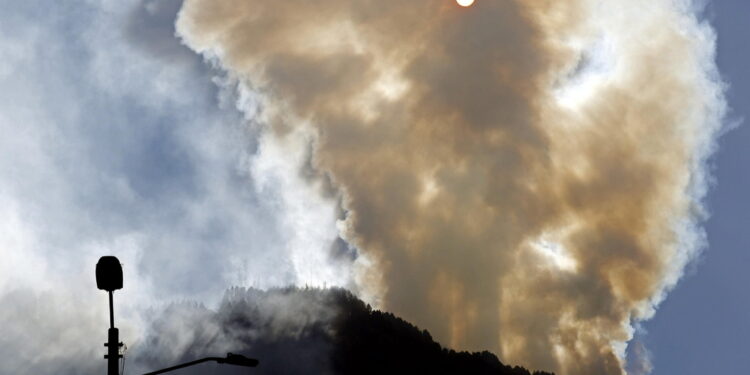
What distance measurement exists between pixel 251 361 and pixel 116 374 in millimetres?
4549

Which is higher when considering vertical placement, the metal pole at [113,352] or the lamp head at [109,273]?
the lamp head at [109,273]

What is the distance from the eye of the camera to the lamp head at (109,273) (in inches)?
1078

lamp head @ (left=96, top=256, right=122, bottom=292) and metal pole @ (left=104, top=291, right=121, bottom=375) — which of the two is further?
lamp head @ (left=96, top=256, right=122, bottom=292)

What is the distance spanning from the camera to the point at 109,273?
2738 cm

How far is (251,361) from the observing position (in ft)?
92.0

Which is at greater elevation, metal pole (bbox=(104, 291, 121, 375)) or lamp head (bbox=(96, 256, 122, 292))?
lamp head (bbox=(96, 256, 122, 292))

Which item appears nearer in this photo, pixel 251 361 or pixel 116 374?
pixel 116 374

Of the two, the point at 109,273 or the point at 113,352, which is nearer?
the point at 113,352

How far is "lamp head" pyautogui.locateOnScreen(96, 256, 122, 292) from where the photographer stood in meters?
27.4

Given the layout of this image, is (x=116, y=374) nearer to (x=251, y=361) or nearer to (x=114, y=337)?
(x=114, y=337)

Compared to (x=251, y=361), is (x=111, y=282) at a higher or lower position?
higher

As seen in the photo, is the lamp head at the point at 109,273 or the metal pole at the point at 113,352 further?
the lamp head at the point at 109,273

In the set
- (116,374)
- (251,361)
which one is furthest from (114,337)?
(251,361)

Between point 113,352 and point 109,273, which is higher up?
point 109,273
